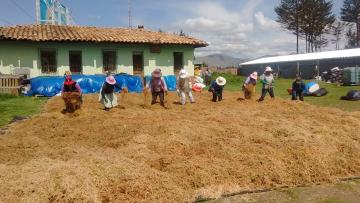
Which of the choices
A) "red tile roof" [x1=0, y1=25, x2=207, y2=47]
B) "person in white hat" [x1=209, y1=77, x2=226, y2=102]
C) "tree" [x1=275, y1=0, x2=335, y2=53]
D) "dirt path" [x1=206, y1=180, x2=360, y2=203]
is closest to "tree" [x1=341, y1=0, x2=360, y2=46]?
"tree" [x1=275, y1=0, x2=335, y2=53]

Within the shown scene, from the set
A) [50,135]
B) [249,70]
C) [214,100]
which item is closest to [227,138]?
[50,135]

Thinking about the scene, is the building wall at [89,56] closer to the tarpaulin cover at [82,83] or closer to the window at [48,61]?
the window at [48,61]

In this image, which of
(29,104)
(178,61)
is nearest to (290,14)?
(178,61)


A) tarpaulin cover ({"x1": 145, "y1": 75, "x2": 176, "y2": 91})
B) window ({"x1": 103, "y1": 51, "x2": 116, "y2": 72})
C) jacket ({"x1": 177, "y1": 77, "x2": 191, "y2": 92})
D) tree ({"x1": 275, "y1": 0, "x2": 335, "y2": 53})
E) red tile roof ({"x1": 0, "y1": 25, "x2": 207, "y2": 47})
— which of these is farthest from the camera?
tree ({"x1": 275, "y1": 0, "x2": 335, "y2": 53})

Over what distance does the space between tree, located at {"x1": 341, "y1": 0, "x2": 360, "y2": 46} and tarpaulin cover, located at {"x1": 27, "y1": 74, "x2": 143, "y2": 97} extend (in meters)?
44.9

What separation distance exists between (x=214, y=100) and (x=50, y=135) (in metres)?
8.71

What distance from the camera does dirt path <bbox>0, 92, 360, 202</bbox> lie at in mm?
5895

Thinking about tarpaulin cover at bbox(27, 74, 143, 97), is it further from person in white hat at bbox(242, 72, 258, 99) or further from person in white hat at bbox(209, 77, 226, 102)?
person in white hat at bbox(242, 72, 258, 99)

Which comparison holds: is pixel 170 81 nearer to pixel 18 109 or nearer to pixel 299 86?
pixel 299 86

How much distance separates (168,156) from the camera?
7434mm

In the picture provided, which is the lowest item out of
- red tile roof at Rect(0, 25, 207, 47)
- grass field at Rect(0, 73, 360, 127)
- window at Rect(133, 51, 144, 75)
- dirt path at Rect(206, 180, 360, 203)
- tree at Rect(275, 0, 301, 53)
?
dirt path at Rect(206, 180, 360, 203)

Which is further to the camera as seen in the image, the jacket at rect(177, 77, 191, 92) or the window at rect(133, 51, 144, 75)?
the window at rect(133, 51, 144, 75)

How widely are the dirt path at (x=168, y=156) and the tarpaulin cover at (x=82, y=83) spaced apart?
894 cm

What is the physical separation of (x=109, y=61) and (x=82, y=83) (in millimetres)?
3725
